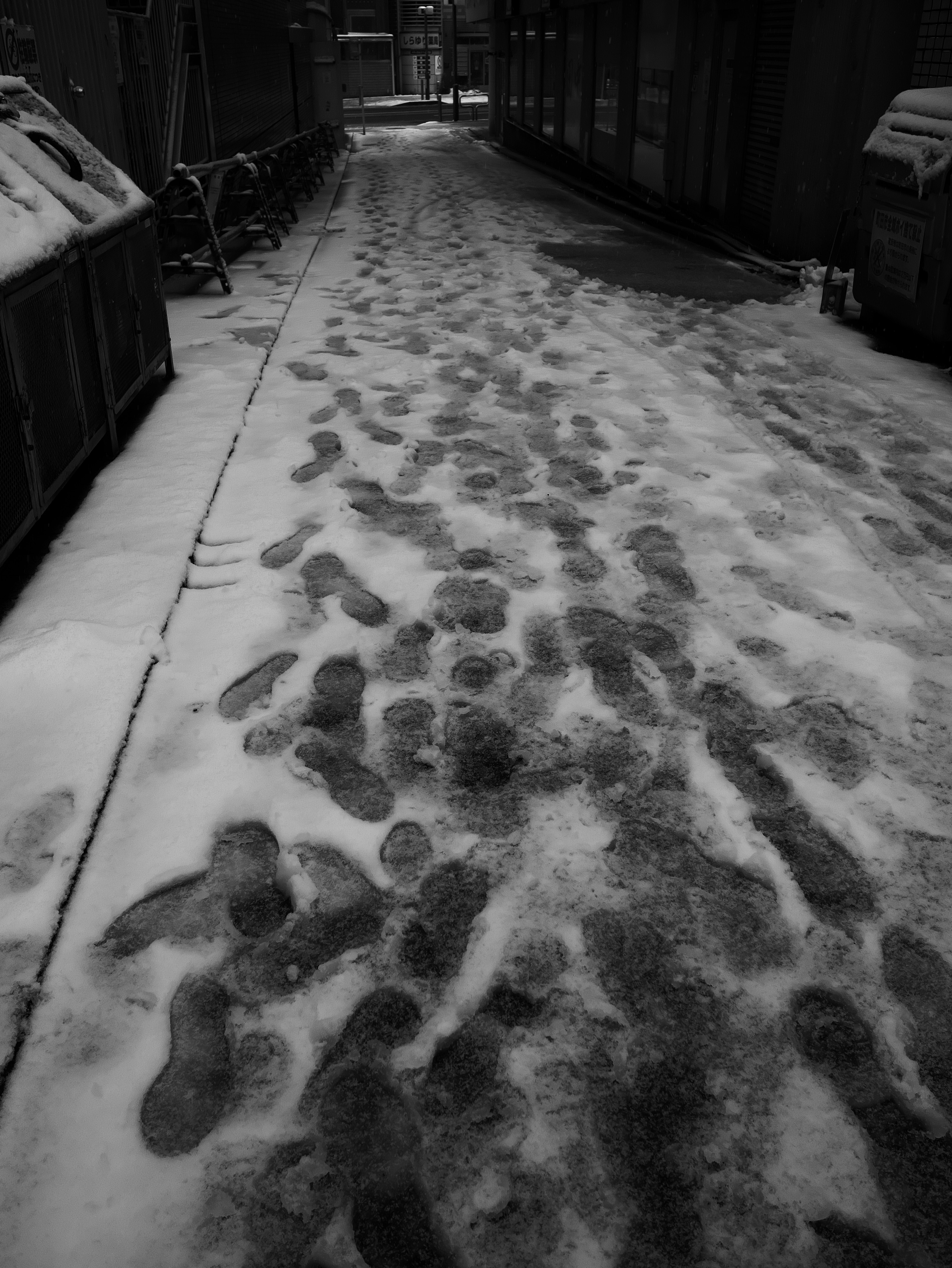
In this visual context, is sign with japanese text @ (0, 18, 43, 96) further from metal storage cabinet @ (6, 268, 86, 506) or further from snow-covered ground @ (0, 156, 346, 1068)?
metal storage cabinet @ (6, 268, 86, 506)

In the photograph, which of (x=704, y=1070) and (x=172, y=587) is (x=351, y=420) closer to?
(x=172, y=587)

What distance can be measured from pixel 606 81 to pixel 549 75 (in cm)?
490

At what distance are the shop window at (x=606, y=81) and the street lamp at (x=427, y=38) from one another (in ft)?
116

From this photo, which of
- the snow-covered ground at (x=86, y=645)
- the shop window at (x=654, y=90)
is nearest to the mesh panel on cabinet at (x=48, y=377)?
the snow-covered ground at (x=86, y=645)

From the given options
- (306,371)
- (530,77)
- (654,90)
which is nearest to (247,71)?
(654,90)

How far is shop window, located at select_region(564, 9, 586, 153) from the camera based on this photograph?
15.7 m

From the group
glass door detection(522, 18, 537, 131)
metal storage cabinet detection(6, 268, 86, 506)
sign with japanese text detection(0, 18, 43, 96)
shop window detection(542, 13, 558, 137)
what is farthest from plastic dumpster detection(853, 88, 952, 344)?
glass door detection(522, 18, 537, 131)

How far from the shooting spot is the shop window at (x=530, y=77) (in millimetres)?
19828

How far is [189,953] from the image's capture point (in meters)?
1.83

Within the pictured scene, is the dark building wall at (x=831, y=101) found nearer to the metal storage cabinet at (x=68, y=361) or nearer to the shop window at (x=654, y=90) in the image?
the shop window at (x=654, y=90)

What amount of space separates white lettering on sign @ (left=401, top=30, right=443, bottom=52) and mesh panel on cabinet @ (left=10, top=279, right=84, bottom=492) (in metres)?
52.7

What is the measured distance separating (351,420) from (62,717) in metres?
2.57

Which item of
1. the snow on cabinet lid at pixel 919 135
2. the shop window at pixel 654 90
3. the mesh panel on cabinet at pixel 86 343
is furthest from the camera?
the shop window at pixel 654 90

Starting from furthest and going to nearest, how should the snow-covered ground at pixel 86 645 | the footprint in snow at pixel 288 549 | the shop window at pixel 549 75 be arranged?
1. the shop window at pixel 549 75
2. the footprint in snow at pixel 288 549
3. the snow-covered ground at pixel 86 645
